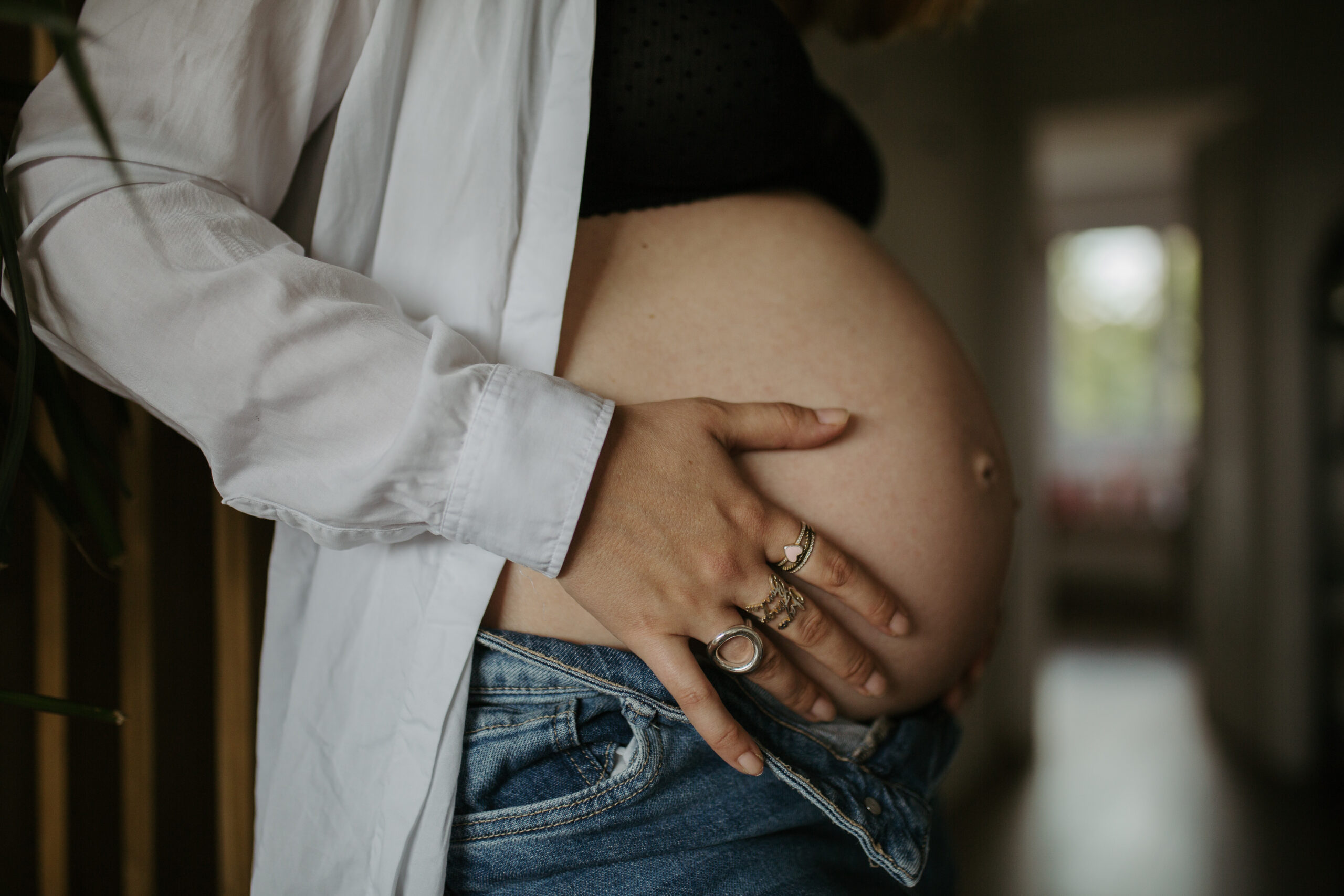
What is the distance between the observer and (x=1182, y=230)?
6.61 meters

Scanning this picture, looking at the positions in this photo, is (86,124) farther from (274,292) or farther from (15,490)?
(15,490)

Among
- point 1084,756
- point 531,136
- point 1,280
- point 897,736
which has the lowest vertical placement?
point 1084,756

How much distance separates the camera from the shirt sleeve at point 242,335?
0.41 meters

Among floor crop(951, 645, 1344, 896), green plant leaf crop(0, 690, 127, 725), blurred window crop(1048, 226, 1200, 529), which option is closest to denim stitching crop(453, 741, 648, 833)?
green plant leaf crop(0, 690, 127, 725)

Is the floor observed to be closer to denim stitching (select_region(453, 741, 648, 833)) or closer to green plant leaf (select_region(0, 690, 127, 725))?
denim stitching (select_region(453, 741, 648, 833))

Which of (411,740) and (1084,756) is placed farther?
(1084,756)

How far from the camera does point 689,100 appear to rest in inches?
23.3

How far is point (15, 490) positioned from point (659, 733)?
0.63 m

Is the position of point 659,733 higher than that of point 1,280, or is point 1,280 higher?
point 1,280

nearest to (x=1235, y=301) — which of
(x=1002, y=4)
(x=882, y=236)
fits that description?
(x=1002, y=4)

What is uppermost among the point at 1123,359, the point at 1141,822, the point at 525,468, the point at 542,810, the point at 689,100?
the point at 689,100

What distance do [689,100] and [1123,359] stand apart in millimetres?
7464

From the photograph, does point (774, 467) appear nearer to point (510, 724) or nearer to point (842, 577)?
point (842, 577)

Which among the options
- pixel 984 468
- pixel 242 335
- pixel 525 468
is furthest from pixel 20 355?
pixel 984 468
